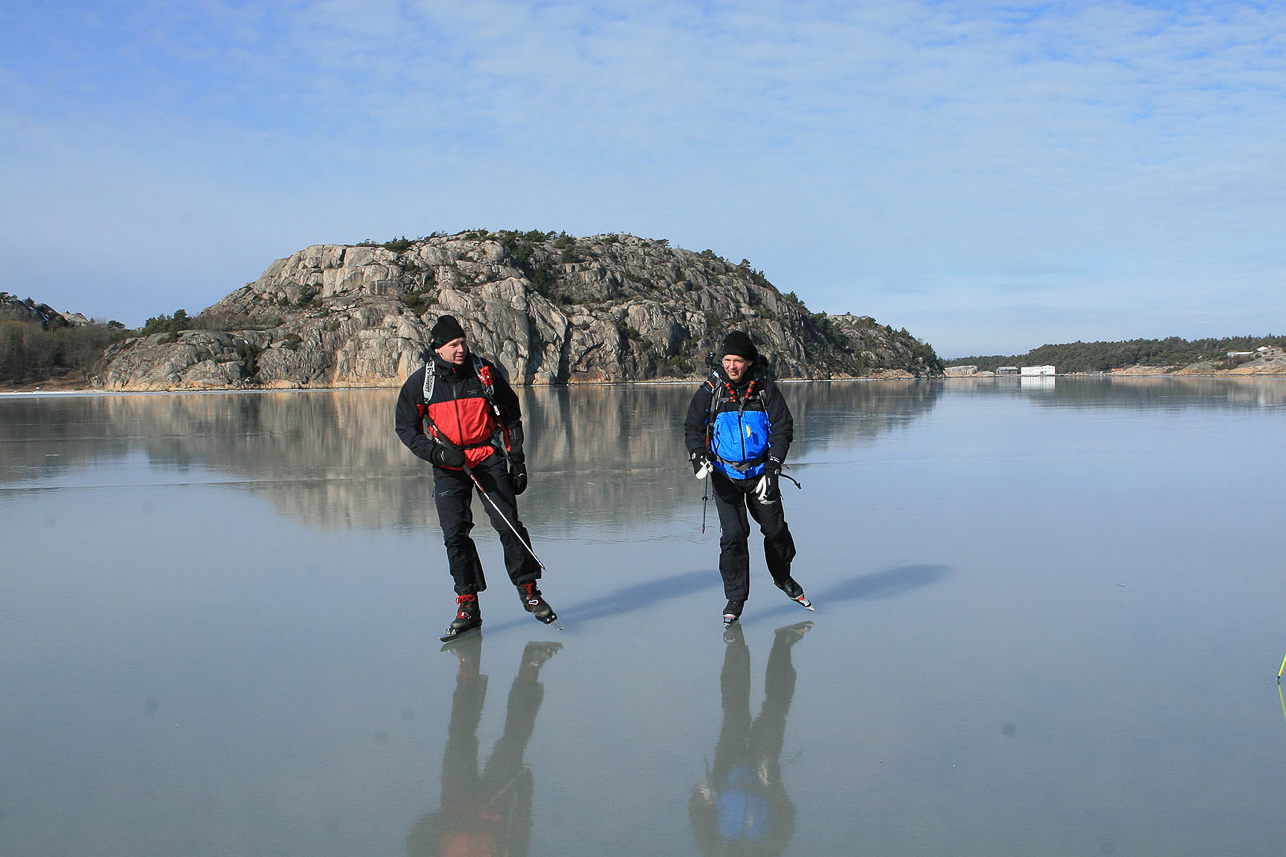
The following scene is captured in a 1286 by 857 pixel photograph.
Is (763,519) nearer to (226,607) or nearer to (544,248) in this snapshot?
(226,607)

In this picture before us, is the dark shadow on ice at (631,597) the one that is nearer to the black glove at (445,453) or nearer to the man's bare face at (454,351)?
the black glove at (445,453)

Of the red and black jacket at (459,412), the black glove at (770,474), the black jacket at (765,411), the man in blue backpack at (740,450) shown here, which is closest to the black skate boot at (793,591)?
the man in blue backpack at (740,450)

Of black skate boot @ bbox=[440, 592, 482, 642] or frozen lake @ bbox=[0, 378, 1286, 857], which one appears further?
black skate boot @ bbox=[440, 592, 482, 642]

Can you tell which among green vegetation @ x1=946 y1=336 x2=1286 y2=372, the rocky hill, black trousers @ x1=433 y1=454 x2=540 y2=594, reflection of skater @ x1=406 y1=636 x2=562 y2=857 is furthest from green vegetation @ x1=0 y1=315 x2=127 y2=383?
green vegetation @ x1=946 y1=336 x2=1286 y2=372

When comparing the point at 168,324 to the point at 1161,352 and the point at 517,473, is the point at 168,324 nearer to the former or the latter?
the point at 517,473

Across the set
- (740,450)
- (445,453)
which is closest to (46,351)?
(445,453)

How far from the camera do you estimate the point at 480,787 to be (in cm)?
321

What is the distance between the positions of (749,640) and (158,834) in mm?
3044

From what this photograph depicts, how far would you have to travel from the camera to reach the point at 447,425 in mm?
5293

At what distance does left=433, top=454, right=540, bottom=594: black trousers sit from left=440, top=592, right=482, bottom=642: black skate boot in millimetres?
52

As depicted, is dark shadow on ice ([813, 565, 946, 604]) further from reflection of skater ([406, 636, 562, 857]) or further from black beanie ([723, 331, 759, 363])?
reflection of skater ([406, 636, 562, 857])

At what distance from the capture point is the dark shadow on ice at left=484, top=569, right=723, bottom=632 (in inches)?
214

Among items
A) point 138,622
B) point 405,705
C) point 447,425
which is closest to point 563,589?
point 447,425

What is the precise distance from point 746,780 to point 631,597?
262 cm
